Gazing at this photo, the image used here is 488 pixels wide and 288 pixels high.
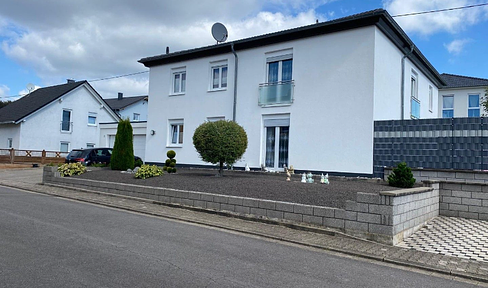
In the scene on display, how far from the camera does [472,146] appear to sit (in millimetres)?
12078

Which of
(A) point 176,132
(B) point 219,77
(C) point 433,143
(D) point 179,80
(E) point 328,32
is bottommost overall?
(C) point 433,143

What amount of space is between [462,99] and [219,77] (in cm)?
1702

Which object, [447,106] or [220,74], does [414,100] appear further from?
[220,74]

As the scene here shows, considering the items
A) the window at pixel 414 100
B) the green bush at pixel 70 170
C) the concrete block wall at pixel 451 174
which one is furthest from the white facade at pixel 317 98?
the green bush at pixel 70 170

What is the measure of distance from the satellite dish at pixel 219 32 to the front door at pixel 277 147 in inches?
222

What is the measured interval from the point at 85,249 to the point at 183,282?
2234 mm

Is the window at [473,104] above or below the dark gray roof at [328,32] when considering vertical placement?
below

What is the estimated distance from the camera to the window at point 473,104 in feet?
85.1

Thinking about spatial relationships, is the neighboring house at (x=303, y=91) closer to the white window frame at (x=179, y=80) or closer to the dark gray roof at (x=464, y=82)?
the white window frame at (x=179, y=80)

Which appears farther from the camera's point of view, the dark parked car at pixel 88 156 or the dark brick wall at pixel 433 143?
the dark parked car at pixel 88 156

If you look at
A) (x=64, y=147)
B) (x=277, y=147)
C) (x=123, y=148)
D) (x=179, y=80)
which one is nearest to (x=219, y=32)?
(x=179, y=80)

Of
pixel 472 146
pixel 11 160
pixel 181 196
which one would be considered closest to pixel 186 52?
pixel 181 196

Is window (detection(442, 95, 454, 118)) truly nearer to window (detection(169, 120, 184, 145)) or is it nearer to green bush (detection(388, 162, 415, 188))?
window (detection(169, 120, 184, 145))

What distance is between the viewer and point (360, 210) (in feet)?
25.6
